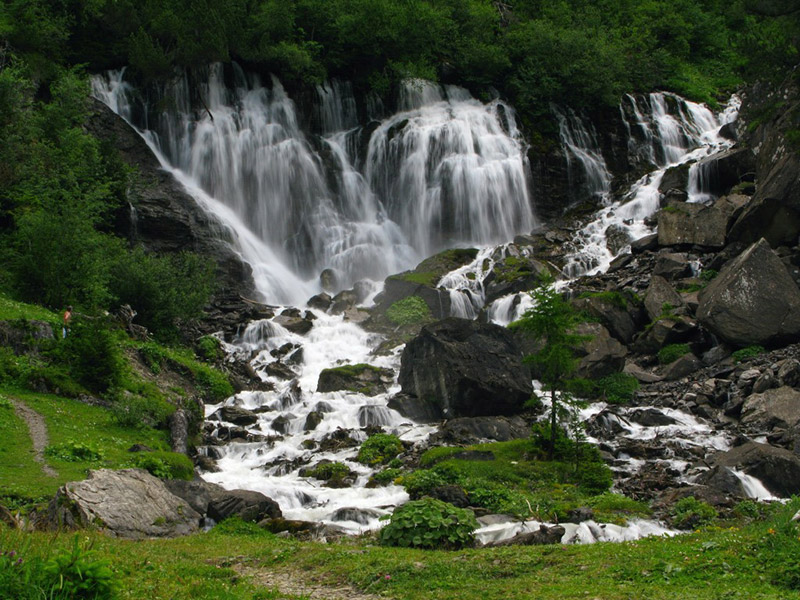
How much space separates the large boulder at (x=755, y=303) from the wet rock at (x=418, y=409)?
36.0ft

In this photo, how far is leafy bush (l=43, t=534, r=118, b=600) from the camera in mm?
4914

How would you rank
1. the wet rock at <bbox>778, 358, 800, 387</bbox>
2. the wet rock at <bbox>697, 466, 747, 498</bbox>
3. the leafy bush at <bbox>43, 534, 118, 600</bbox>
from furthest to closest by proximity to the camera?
1. the wet rock at <bbox>778, 358, 800, 387</bbox>
2. the wet rock at <bbox>697, 466, 747, 498</bbox>
3. the leafy bush at <bbox>43, 534, 118, 600</bbox>

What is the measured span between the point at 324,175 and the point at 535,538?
37893 millimetres

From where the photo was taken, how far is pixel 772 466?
1500cm

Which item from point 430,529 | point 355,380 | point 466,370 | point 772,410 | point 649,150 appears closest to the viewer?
point 430,529

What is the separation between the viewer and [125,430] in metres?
17.5

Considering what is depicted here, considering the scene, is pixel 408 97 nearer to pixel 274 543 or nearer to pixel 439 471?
pixel 439 471

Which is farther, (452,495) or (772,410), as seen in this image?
(772,410)

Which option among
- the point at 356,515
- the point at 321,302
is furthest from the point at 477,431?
the point at 321,302

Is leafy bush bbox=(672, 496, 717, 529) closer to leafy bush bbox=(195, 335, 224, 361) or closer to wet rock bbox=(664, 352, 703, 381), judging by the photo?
wet rock bbox=(664, 352, 703, 381)

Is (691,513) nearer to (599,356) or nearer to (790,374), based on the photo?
(790,374)

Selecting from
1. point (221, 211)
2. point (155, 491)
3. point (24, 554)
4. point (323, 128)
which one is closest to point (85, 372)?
point (155, 491)

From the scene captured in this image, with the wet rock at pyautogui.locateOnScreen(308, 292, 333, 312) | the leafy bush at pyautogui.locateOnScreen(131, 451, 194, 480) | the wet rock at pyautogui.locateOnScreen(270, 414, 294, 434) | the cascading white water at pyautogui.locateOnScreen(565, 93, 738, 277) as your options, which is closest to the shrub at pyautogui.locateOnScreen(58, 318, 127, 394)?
the leafy bush at pyautogui.locateOnScreen(131, 451, 194, 480)

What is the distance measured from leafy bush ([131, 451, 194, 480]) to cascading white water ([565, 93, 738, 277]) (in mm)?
25755
